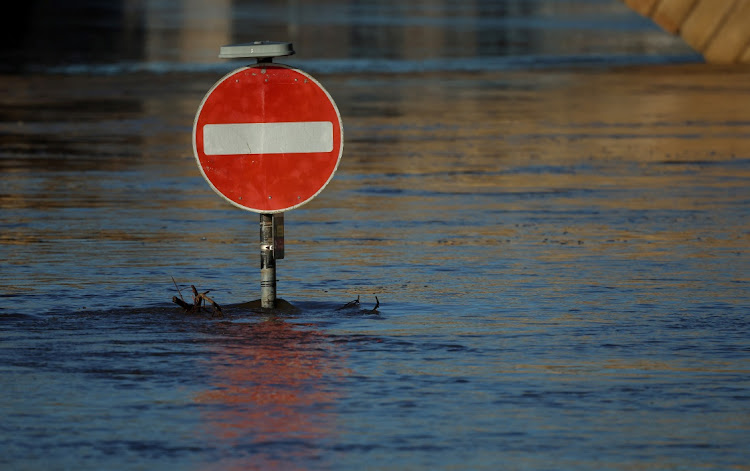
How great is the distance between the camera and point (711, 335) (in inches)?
347

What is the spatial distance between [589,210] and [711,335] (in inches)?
211

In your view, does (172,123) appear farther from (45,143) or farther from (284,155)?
(284,155)

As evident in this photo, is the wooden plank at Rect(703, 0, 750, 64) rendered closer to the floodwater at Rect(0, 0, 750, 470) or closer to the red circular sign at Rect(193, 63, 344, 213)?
the floodwater at Rect(0, 0, 750, 470)

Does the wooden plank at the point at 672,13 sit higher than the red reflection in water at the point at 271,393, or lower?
higher

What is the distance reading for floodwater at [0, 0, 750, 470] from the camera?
6.81m

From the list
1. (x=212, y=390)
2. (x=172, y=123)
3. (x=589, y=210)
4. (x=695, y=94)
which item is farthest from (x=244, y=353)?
(x=695, y=94)

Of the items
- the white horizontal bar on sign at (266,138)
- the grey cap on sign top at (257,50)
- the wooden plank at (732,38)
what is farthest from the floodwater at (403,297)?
the wooden plank at (732,38)

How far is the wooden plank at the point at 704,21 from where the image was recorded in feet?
120

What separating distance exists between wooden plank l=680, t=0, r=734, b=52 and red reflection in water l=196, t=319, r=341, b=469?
28303mm

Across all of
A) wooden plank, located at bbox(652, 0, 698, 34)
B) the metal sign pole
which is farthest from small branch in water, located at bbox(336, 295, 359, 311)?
wooden plank, located at bbox(652, 0, 698, 34)

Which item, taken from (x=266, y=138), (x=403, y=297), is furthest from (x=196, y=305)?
(x=403, y=297)

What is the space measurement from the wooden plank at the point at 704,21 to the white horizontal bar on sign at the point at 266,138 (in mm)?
27690

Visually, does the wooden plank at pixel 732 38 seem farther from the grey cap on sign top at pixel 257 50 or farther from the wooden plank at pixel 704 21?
the grey cap on sign top at pixel 257 50

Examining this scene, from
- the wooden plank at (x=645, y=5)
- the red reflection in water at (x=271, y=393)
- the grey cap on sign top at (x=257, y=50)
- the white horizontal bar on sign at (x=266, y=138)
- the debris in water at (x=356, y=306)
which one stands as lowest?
the red reflection in water at (x=271, y=393)
